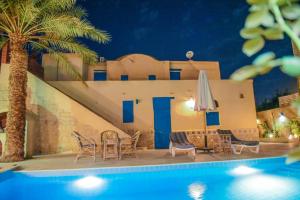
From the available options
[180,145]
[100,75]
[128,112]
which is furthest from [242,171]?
[100,75]

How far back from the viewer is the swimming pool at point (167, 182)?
17.5ft

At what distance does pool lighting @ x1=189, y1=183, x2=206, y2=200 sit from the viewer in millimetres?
5149

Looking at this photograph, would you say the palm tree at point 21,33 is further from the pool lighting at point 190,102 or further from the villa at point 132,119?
the pool lighting at point 190,102

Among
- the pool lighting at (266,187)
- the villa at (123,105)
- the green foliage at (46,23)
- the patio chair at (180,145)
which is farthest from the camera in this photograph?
the villa at (123,105)

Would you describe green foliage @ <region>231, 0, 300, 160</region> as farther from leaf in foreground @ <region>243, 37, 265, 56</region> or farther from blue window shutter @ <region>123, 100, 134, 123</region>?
blue window shutter @ <region>123, 100, 134, 123</region>

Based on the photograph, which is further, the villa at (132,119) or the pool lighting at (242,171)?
the pool lighting at (242,171)

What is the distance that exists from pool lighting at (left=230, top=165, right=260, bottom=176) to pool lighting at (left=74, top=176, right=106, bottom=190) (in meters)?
3.72

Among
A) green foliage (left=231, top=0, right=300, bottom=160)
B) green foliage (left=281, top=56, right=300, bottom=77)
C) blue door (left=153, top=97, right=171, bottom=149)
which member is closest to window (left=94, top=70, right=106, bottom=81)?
blue door (left=153, top=97, right=171, bottom=149)

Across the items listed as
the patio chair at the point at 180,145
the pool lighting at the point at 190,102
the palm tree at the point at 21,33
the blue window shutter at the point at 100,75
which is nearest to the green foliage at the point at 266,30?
the patio chair at the point at 180,145

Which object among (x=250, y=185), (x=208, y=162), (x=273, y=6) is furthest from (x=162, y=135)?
(x=273, y=6)

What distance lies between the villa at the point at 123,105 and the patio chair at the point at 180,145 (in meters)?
3.33

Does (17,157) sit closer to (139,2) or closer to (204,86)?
(204,86)

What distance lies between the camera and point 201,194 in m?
5.29

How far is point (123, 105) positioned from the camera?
1445cm
